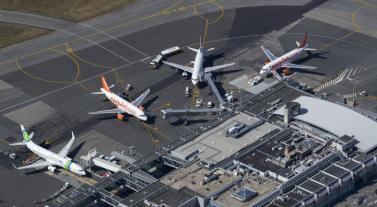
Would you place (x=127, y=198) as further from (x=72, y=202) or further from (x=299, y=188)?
(x=299, y=188)

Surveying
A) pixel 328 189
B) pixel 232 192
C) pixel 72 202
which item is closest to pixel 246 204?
pixel 232 192

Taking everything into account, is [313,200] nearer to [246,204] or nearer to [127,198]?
[246,204]

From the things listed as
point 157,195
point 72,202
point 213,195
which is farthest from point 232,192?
point 72,202

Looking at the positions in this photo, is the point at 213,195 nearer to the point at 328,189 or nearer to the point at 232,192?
the point at 232,192

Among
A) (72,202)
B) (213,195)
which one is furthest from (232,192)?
(72,202)

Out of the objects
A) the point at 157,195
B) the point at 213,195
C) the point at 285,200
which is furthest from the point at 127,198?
the point at 285,200

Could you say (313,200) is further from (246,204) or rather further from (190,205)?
(190,205)
